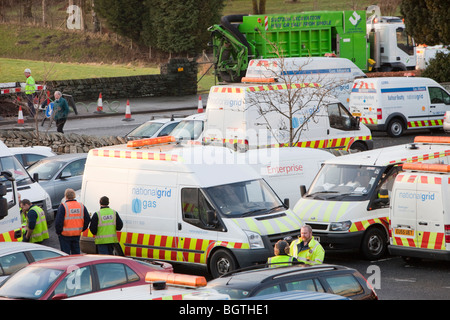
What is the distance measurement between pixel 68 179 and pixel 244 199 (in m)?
7.17

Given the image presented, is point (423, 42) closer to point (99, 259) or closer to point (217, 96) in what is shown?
point (217, 96)

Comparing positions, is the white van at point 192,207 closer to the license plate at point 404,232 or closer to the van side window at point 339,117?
the license plate at point 404,232

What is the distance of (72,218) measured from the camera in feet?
49.3

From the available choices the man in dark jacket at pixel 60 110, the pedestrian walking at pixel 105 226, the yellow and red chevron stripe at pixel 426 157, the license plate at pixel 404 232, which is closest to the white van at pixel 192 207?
the pedestrian walking at pixel 105 226

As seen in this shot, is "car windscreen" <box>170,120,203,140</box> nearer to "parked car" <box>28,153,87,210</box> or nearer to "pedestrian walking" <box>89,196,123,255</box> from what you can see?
"parked car" <box>28,153,87,210</box>

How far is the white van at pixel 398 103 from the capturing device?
27781 millimetres

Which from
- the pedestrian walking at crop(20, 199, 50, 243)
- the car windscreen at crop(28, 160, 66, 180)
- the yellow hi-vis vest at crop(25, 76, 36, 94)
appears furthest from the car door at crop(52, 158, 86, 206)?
the yellow hi-vis vest at crop(25, 76, 36, 94)

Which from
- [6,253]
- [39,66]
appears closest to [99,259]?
[6,253]

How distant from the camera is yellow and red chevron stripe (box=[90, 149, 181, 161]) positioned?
14.9 m

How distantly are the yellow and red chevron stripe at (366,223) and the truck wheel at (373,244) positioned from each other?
0.41 ft

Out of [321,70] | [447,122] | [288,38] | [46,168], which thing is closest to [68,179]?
[46,168]

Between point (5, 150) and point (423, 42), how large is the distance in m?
21.0

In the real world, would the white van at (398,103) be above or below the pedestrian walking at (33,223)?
above

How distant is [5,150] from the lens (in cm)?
1705
